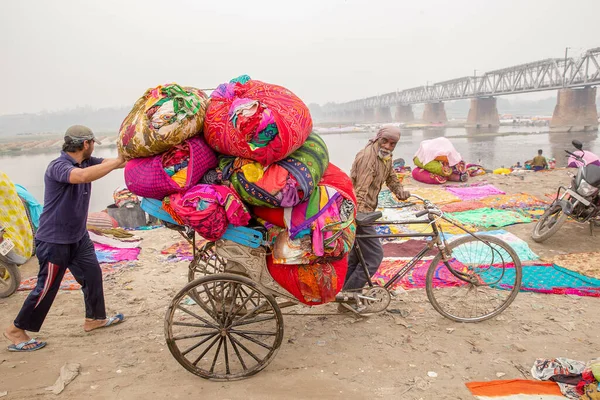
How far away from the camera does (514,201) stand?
7457 mm

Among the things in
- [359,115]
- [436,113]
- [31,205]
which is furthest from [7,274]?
[359,115]

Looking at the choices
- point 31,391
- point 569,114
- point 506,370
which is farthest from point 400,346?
point 569,114

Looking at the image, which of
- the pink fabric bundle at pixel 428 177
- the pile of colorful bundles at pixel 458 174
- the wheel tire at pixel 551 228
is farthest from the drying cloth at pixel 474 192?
the wheel tire at pixel 551 228

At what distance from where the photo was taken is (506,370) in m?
2.50

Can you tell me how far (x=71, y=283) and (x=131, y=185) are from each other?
9.54 feet

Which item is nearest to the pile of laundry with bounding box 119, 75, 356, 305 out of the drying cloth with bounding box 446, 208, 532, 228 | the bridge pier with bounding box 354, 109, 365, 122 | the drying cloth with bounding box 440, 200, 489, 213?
the drying cloth with bounding box 446, 208, 532, 228

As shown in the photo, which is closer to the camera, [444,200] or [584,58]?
[444,200]

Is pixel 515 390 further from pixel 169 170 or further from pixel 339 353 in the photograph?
pixel 169 170

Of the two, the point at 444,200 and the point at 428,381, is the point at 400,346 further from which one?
the point at 444,200

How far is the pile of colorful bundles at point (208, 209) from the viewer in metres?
2.04

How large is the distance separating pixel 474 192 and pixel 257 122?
817cm

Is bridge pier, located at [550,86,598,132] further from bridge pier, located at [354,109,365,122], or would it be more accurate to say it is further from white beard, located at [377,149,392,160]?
bridge pier, located at [354,109,365,122]

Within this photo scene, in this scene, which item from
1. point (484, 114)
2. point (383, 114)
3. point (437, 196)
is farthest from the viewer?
point (383, 114)

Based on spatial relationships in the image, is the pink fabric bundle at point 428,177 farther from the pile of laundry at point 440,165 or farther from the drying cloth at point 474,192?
the drying cloth at point 474,192
